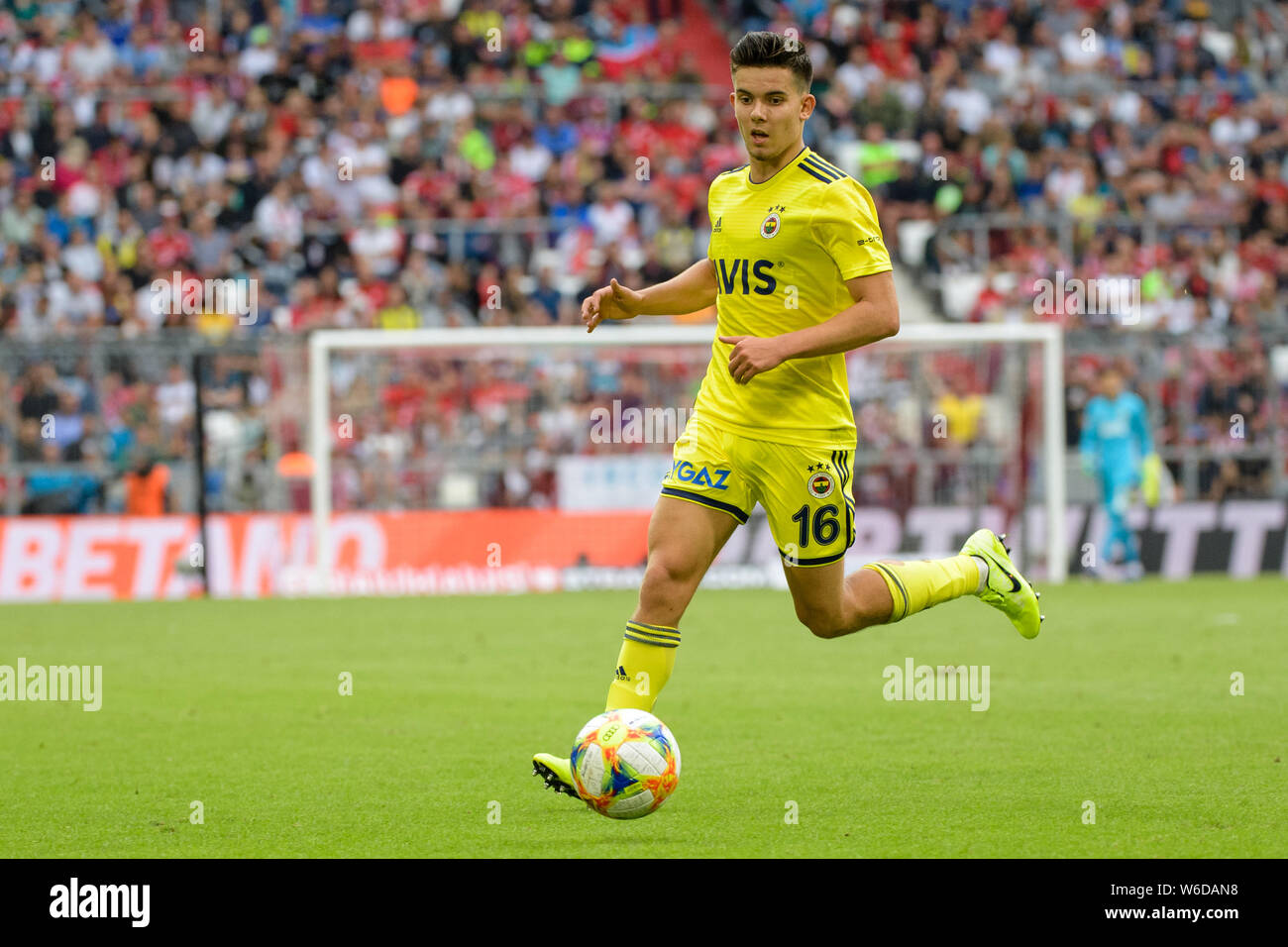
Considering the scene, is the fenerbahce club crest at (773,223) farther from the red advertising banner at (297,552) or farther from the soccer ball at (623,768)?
the red advertising banner at (297,552)

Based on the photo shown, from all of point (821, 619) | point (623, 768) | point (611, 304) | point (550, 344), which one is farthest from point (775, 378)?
point (550, 344)

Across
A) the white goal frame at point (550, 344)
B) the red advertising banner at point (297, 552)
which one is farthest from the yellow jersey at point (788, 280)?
the white goal frame at point (550, 344)

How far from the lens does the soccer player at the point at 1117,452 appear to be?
19.8 meters

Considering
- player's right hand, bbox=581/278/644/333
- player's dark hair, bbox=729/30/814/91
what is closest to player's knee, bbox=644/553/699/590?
player's right hand, bbox=581/278/644/333

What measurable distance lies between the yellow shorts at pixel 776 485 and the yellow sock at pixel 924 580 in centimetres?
60

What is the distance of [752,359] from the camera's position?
6.30 m

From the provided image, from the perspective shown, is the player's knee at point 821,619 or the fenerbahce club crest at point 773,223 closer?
the fenerbahce club crest at point 773,223

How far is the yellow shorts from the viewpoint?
6812mm

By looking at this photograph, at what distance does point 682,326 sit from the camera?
66.4ft

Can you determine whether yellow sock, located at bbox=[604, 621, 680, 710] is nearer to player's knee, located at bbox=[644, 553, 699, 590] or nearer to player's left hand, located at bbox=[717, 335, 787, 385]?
player's knee, located at bbox=[644, 553, 699, 590]

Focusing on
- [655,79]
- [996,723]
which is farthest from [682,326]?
[996,723]

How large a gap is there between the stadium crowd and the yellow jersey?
12.9 meters

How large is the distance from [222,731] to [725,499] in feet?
11.6
